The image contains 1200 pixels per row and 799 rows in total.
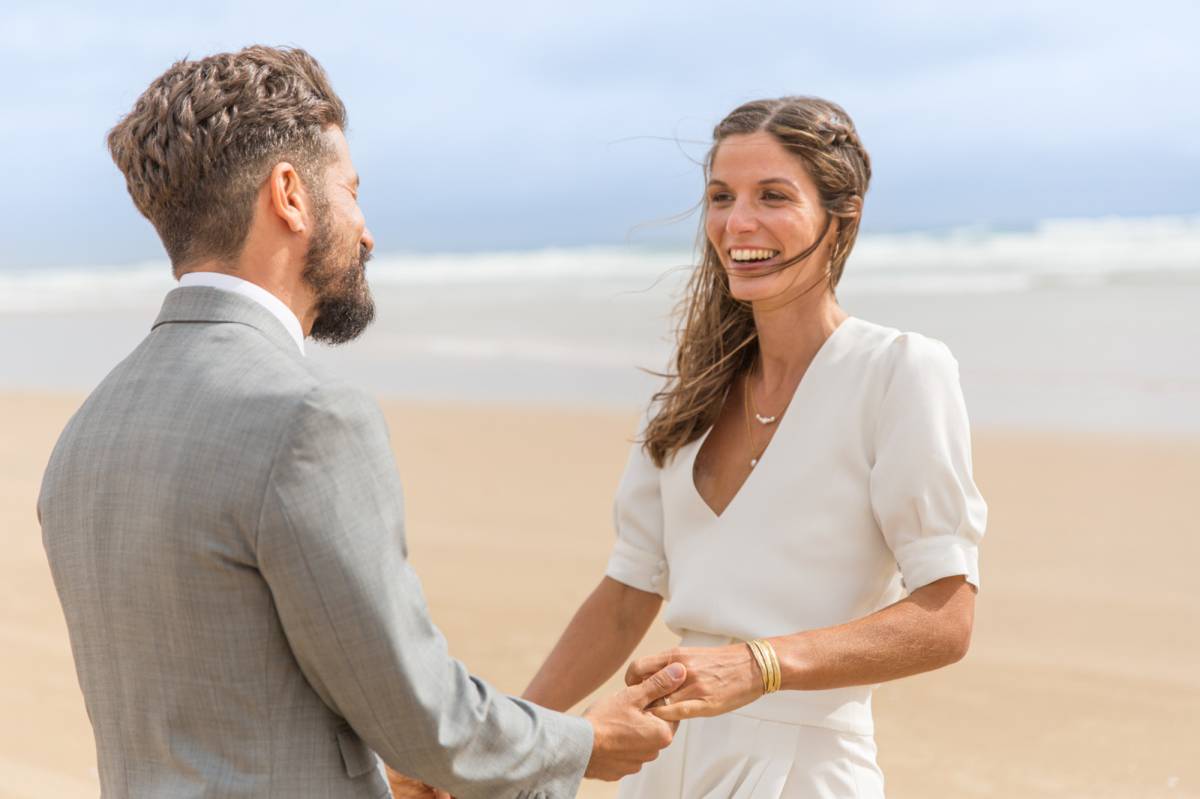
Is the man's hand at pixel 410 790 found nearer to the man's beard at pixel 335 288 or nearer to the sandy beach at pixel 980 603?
the man's beard at pixel 335 288

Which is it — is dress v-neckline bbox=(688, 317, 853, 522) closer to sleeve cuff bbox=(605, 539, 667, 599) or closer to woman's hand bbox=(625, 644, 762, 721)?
sleeve cuff bbox=(605, 539, 667, 599)

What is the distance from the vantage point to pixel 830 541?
2398 mm

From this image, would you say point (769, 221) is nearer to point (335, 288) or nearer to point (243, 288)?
point (335, 288)

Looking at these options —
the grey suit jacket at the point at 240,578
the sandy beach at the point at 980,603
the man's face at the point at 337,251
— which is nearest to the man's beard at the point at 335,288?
the man's face at the point at 337,251

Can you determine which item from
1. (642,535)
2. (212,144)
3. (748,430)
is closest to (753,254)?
(748,430)

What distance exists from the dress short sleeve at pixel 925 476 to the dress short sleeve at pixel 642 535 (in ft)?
1.72

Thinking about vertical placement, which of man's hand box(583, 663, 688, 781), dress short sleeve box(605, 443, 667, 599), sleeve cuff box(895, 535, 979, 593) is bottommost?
man's hand box(583, 663, 688, 781)

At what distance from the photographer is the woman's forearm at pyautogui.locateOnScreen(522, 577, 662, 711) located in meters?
2.75

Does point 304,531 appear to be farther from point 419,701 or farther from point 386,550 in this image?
point 419,701

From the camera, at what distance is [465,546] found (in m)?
7.46

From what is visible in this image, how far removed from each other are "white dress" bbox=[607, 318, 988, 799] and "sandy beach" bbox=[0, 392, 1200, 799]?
7.56 feet

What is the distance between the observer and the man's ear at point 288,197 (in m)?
1.80

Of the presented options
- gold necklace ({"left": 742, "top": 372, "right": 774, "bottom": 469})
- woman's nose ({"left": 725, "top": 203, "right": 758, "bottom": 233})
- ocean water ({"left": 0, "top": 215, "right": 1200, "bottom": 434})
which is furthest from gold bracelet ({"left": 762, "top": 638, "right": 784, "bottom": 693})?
ocean water ({"left": 0, "top": 215, "right": 1200, "bottom": 434})

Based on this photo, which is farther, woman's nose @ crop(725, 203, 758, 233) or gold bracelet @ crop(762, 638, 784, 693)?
woman's nose @ crop(725, 203, 758, 233)
